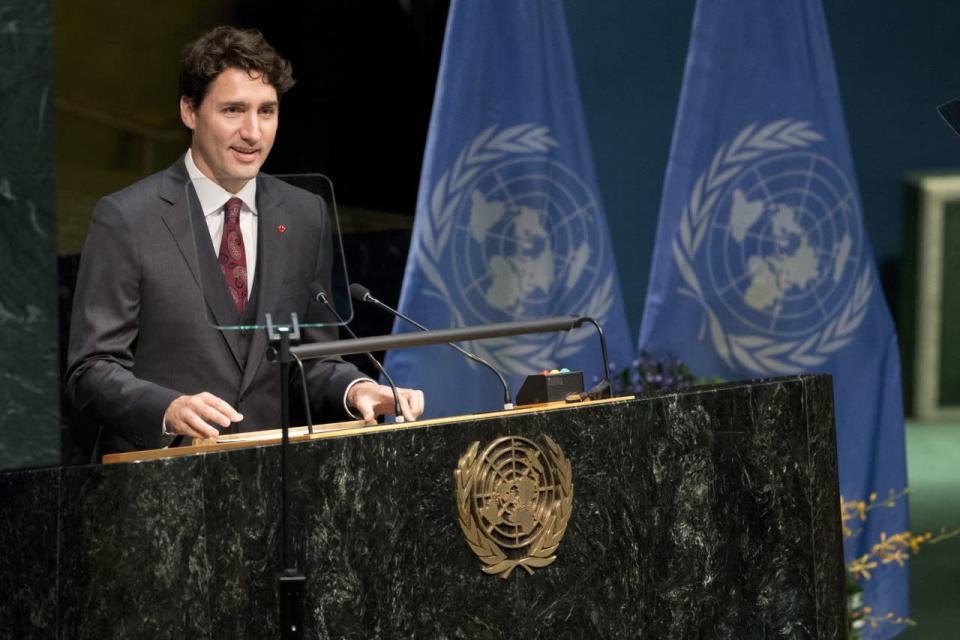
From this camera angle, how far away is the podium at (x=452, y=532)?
7.48 ft

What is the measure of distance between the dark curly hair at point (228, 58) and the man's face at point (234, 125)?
2 centimetres

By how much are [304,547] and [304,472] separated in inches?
5.0

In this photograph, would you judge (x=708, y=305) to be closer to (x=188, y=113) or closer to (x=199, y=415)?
(x=188, y=113)

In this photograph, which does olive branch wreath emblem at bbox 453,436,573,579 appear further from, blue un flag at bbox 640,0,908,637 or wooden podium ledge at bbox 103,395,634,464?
blue un flag at bbox 640,0,908,637

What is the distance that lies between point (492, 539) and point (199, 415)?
591mm

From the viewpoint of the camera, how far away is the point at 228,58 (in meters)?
3.13

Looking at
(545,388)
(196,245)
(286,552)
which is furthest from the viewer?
(196,245)

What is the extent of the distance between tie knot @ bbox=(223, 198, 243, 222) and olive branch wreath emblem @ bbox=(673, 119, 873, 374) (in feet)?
7.56

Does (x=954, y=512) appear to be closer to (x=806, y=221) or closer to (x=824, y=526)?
(x=806, y=221)

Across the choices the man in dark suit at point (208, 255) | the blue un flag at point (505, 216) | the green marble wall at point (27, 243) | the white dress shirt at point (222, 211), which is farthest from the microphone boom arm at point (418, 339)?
the green marble wall at point (27, 243)

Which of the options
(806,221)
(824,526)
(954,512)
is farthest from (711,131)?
(824,526)

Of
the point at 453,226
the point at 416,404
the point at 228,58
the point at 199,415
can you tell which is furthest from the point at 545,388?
the point at 453,226

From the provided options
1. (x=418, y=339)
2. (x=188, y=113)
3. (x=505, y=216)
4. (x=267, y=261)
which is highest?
(x=188, y=113)

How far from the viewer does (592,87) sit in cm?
571
